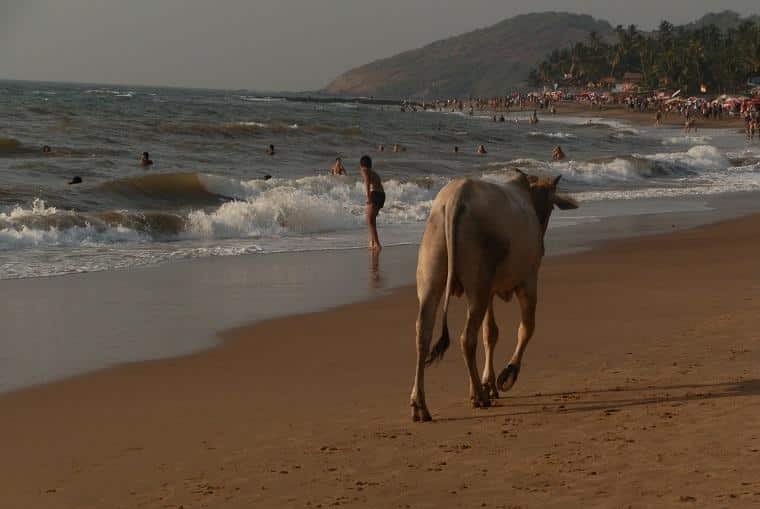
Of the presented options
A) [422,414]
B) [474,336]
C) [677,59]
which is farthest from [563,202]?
[677,59]

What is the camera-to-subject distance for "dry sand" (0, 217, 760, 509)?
5.69 metres

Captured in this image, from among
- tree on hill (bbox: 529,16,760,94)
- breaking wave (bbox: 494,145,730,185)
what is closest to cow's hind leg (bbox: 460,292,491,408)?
breaking wave (bbox: 494,145,730,185)

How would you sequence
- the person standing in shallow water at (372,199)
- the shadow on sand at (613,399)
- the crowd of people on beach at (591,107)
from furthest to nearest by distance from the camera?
1. the crowd of people on beach at (591,107)
2. the person standing in shallow water at (372,199)
3. the shadow on sand at (613,399)

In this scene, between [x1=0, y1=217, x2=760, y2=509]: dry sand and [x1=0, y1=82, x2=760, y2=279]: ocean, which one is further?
[x1=0, y1=82, x2=760, y2=279]: ocean

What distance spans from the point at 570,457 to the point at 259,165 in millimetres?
33727

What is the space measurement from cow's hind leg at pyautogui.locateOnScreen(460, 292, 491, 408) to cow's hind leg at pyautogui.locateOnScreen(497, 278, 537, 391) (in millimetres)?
221

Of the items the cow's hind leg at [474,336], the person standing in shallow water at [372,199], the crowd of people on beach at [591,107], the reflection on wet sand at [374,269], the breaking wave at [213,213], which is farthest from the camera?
the breaking wave at [213,213]

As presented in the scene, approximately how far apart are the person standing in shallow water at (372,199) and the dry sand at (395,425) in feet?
22.2

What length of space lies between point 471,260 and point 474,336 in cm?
55

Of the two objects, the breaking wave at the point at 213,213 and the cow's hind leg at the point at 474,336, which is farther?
the breaking wave at the point at 213,213

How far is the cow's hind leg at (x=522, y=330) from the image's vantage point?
7691 millimetres

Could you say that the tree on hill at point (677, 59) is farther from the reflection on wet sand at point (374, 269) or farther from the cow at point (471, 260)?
the cow at point (471, 260)

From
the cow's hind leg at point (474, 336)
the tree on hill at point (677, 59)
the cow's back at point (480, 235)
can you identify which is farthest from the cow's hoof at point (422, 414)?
the tree on hill at point (677, 59)

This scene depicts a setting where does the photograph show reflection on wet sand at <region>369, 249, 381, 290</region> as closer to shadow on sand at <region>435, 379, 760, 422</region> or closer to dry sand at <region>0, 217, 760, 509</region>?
dry sand at <region>0, 217, 760, 509</region>
